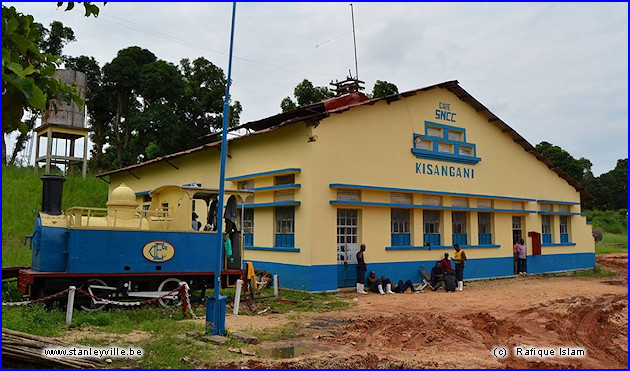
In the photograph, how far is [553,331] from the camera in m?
9.76

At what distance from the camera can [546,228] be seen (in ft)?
74.0

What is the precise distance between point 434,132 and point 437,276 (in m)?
5.23

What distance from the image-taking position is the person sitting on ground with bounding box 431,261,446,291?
53.4ft

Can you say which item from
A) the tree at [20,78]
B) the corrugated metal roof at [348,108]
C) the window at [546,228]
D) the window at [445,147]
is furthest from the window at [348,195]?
the window at [546,228]

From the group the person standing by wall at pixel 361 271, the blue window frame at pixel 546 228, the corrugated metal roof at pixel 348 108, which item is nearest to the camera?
the person standing by wall at pixel 361 271

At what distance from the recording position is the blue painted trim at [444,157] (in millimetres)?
17250

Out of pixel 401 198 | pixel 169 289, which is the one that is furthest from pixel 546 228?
pixel 169 289

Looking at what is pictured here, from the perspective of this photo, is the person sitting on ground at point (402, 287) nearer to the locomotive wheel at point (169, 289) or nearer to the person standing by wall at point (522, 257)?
the locomotive wheel at point (169, 289)

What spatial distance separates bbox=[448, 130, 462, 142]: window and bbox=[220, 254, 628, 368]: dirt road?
6128mm

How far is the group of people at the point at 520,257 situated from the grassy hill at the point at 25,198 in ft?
61.7

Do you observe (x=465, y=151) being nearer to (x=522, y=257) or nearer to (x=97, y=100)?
(x=522, y=257)

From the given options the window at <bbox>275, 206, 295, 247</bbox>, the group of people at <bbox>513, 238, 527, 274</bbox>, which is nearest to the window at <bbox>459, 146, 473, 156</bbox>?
the group of people at <bbox>513, 238, 527, 274</bbox>

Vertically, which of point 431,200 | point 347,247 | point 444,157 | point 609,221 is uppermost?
point 444,157

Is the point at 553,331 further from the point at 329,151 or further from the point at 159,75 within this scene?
the point at 159,75
